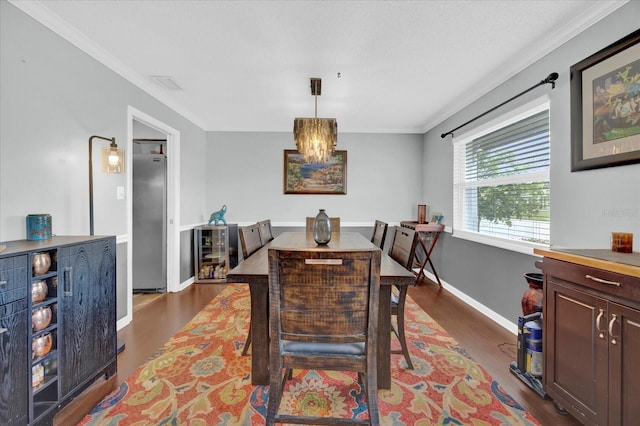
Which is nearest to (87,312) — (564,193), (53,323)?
(53,323)

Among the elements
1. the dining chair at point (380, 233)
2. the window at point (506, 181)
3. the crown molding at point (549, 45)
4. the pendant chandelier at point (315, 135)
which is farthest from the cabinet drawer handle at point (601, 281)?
the pendant chandelier at point (315, 135)

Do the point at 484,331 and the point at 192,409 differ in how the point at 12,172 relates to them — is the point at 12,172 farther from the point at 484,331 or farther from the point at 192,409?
the point at 484,331

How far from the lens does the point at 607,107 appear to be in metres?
1.83

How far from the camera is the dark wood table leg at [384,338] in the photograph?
5.90 ft

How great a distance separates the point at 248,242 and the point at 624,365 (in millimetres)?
2222

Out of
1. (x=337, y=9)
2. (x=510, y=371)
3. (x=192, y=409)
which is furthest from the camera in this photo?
(x=510, y=371)

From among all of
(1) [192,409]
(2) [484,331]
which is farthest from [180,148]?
(2) [484,331]

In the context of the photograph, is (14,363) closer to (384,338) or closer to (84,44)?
(384,338)

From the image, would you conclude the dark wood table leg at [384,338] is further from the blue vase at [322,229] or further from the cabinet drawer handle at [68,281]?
the cabinet drawer handle at [68,281]

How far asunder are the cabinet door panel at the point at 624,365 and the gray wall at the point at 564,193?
0.71 meters

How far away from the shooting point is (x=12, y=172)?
181 centimetres

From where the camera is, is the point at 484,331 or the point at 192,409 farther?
the point at 484,331

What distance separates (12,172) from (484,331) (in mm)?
3858

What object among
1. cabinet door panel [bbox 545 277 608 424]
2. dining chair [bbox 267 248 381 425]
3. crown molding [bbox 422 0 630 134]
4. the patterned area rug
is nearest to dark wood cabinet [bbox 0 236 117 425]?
the patterned area rug
